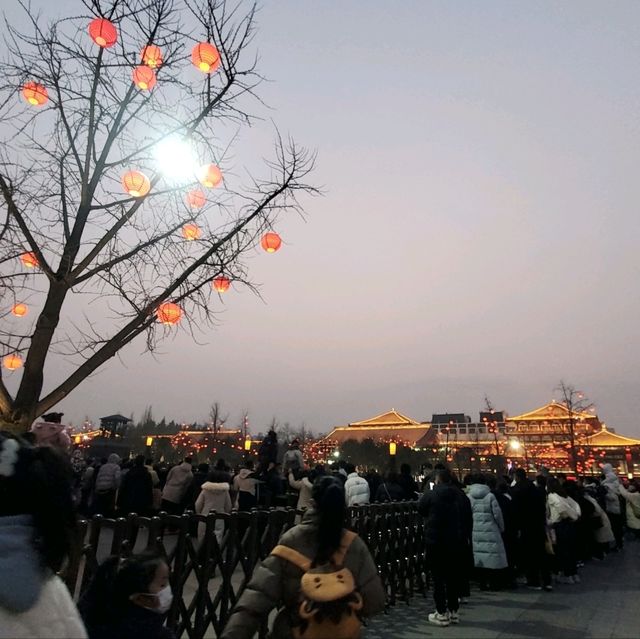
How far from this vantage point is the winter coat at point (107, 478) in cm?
976

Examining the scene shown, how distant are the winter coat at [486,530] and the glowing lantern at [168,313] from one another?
5.13 meters

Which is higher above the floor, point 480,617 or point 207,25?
point 207,25

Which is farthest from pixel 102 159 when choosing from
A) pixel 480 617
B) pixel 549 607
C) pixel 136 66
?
pixel 549 607

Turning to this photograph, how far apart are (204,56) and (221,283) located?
9.01ft

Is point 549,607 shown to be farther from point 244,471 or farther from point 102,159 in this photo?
point 102,159

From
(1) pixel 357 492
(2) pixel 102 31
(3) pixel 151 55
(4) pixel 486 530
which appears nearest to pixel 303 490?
(1) pixel 357 492

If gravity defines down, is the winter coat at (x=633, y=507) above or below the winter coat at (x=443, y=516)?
below

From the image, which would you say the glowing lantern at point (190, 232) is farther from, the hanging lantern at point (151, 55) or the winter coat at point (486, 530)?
the winter coat at point (486, 530)

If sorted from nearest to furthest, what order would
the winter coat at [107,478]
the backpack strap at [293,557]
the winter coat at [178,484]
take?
the backpack strap at [293,557] → the winter coat at [178,484] → the winter coat at [107,478]

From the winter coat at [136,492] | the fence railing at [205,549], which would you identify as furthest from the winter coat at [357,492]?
the winter coat at [136,492]

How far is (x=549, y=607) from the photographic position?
6395 mm

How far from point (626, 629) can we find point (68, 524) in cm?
633

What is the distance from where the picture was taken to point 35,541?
1.56m

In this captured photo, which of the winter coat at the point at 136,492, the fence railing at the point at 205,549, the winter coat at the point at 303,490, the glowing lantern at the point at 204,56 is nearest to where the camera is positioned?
the fence railing at the point at 205,549
